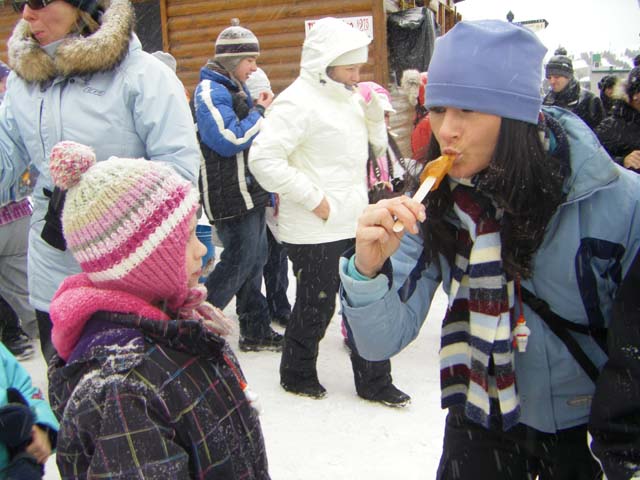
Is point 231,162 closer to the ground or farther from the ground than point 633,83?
closer to the ground

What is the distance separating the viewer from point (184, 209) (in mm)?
1644

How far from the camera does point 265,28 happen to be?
9414 millimetres

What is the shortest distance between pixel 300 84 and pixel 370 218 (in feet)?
7.46

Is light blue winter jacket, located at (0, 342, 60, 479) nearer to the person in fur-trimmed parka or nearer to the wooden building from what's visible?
the person in fur-trimmed parka

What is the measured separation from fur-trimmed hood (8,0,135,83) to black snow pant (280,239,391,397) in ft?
5.32

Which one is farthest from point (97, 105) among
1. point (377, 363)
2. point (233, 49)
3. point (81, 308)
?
point (377, 363)

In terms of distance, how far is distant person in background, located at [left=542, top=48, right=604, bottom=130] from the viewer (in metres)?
8.91

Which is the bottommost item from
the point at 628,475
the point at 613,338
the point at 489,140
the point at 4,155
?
the point at 628,475

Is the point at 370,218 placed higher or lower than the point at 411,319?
higher

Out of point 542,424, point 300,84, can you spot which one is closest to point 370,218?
point 542,424

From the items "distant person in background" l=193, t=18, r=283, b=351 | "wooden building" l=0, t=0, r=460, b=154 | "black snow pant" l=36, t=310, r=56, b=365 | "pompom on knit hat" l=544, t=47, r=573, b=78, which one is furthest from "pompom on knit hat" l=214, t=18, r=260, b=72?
"pompom on knit hat" l=544, t=47, r=573, b=78

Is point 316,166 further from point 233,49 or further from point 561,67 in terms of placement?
point 561,67

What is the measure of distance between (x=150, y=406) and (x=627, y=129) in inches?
198

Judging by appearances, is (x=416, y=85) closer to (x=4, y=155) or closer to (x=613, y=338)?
(x=4, y=155)
